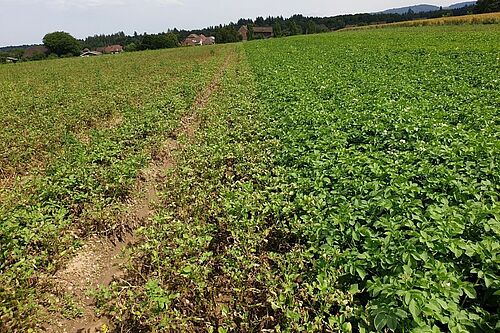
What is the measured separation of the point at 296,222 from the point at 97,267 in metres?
2.50

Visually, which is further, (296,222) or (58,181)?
(58,181)

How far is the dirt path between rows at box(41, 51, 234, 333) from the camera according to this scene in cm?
313

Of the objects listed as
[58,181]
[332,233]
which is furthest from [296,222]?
[58,181]

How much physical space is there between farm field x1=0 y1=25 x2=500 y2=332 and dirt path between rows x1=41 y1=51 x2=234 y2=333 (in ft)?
0.49

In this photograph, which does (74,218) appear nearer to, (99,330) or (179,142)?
(99,330)

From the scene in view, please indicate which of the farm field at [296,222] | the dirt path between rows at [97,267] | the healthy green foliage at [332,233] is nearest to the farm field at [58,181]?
the farm field at [296,222]

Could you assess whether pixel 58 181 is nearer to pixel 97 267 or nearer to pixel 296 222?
pixel 97 267

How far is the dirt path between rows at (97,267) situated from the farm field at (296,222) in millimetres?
151

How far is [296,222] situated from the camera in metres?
3.57

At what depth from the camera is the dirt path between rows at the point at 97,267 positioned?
3.13 m

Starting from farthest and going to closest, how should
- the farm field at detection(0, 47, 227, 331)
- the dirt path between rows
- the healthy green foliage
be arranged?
1. the farm field at detection(0, 47, 227, 331)
2. the dirt path between rows
3. the healthy green foliage

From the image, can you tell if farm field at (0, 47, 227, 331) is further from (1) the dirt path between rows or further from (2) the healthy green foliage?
(2) the healthy green foliage

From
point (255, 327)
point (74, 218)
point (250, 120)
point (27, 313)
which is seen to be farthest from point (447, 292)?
point (250, 120)

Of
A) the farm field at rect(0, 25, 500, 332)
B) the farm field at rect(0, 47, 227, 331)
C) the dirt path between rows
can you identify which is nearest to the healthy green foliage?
the farm field at rect(0, 25, 500, 332)
